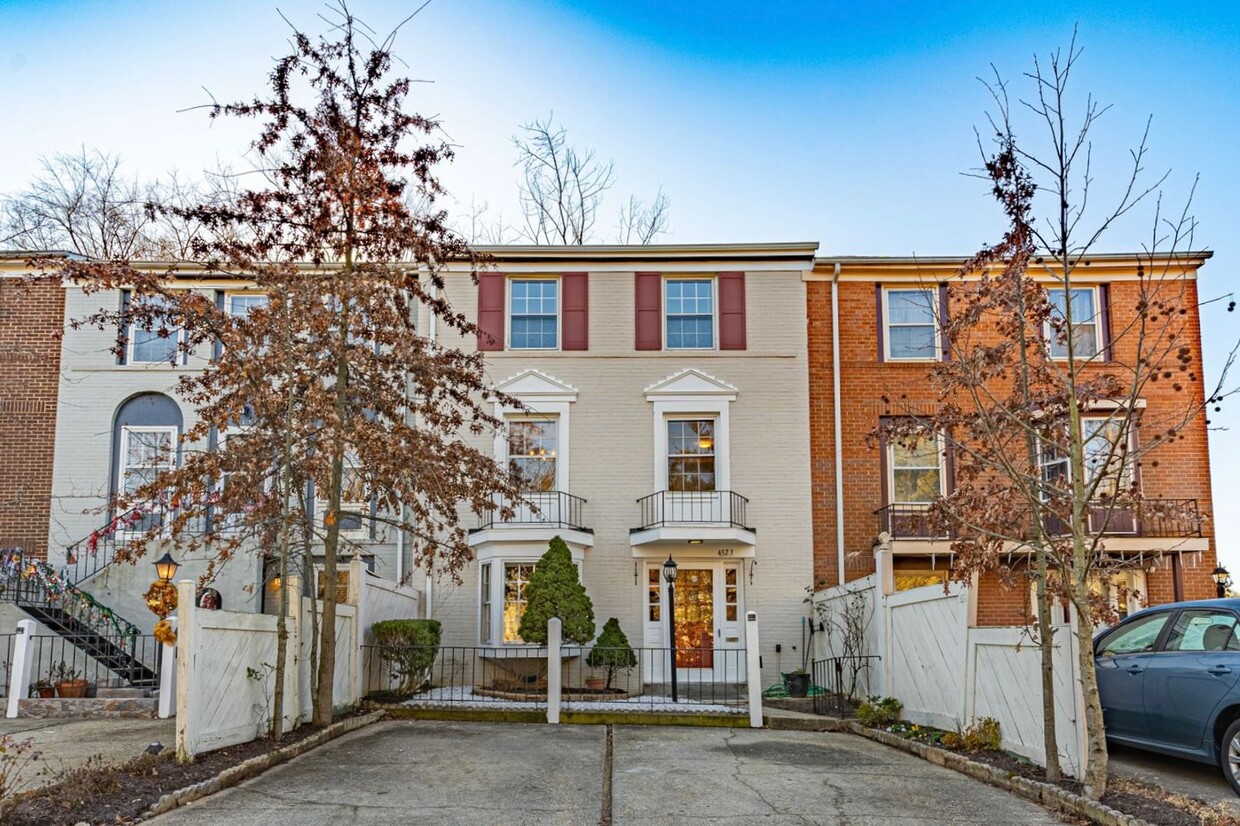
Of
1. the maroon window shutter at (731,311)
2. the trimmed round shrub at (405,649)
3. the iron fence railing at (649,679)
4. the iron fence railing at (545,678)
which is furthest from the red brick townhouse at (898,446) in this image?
the trimmed round shrub at (405,649)

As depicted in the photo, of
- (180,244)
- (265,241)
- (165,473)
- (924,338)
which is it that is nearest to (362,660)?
(165,473)

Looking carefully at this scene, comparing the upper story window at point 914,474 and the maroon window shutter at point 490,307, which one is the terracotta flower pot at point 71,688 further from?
the upper story window at point 914,474

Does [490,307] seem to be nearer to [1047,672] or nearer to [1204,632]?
[1047,672]

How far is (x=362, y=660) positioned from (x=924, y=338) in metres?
12.3

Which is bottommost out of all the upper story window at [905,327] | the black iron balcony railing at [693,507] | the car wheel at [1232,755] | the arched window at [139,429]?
the car wheel at [1232,755]

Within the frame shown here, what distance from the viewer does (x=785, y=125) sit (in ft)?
58.9

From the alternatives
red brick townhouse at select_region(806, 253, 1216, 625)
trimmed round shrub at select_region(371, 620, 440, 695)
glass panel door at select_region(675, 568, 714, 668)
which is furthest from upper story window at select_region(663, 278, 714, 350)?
trimmed round shrub at select_region(371, 620, 440, 695)

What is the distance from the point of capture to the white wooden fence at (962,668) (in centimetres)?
885

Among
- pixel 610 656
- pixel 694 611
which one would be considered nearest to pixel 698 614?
pixel 694 611

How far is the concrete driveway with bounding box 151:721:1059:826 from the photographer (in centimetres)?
769

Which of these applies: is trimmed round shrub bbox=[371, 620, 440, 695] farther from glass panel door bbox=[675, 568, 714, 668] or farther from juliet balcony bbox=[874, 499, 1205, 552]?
juliet balcony bbox=[874, 499, 1205, 552]

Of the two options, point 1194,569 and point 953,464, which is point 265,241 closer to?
point 953,464

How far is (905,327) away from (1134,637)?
11.1 meters

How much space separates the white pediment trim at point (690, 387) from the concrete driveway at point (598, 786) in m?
8.89
